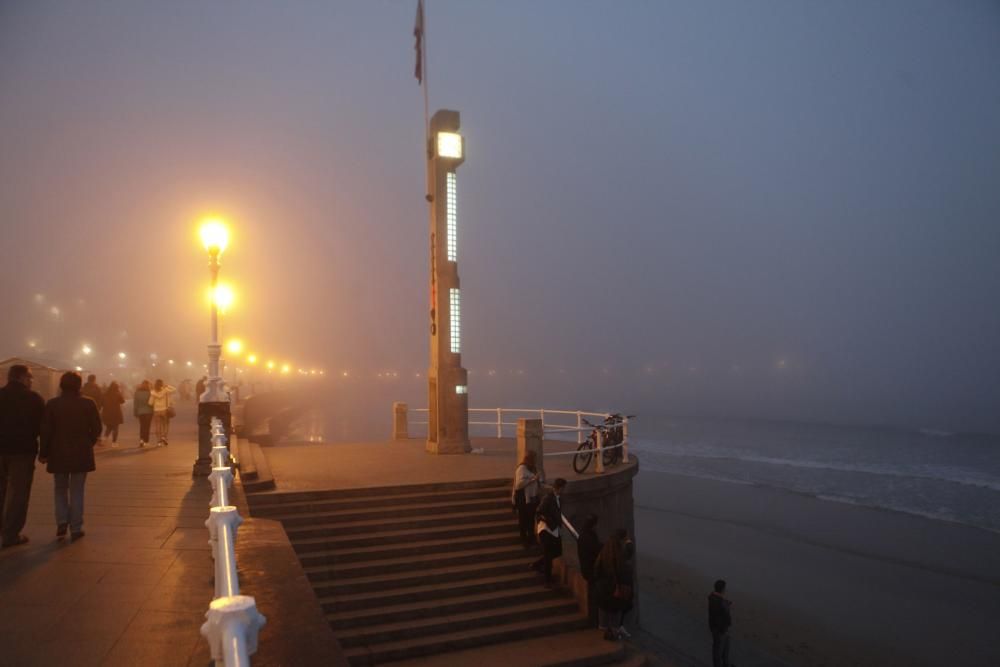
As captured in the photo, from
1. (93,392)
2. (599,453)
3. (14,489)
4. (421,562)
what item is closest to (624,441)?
(599,453)

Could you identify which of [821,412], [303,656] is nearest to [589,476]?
[303,656]

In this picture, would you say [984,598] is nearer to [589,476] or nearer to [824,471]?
[589,476]

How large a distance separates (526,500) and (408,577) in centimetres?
218

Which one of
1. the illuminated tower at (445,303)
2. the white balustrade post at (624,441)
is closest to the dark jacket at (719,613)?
the white balustrade post at (624,441)

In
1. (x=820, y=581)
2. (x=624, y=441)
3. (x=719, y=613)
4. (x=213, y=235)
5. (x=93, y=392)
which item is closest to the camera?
(x=719, y=613)

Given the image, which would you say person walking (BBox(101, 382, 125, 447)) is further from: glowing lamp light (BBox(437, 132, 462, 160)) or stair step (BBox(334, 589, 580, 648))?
stair step (BBox(334, 589, 580, 648))

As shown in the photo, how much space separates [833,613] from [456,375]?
43.8ft

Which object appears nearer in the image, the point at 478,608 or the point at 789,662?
the point at 478,608

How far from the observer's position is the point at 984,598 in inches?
756

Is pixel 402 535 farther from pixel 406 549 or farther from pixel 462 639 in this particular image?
pixel 462 639

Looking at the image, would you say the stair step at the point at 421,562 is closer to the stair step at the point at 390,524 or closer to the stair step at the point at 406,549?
the stair step at the point at 406,549

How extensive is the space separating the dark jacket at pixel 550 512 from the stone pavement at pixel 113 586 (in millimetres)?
4616

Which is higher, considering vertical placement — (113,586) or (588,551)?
(113,586)

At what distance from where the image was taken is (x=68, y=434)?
6805 mm
